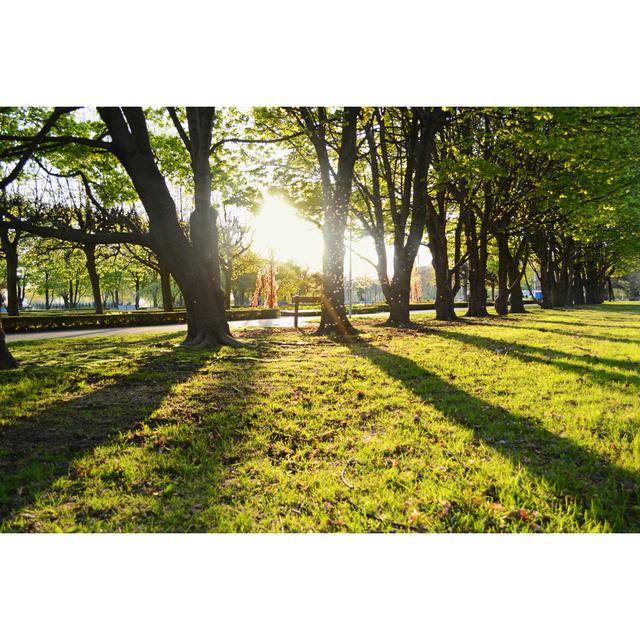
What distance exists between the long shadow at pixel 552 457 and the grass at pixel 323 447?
17 mm

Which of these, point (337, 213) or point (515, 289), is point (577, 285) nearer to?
point (515, 289)

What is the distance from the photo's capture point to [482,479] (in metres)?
3.06

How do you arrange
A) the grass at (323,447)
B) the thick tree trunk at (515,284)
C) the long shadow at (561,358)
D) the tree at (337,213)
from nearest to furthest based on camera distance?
the grass at (323,447) → the long shadow at (561,358) → the tree at (337,213) → the thick tree trunk at (515,284)

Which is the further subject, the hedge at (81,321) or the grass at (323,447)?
the hedge at (81,321)

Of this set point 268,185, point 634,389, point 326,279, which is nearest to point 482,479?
point 634,389

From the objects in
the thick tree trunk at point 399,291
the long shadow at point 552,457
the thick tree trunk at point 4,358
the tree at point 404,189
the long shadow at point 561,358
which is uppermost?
the tree at point 404,189

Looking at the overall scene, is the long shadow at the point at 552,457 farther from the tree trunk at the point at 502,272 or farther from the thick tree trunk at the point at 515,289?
the thick tree trunk at the point at 515,289

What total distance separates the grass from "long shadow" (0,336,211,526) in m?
0.02

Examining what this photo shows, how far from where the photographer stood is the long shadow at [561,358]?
6113 mm

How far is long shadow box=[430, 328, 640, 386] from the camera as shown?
611 cm

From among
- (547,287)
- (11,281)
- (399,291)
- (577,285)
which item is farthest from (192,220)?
(577,285)

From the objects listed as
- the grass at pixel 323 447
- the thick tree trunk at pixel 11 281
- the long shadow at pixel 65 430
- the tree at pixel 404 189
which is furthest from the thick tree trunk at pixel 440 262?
the thick tree trunk at pixel 11 281

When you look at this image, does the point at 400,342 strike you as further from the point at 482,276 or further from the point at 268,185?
the point at 482,276

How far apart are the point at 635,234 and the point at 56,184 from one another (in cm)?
4044
